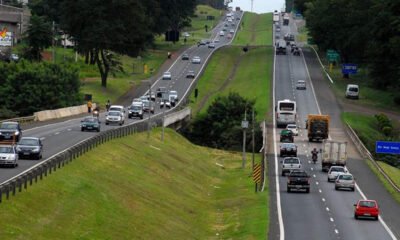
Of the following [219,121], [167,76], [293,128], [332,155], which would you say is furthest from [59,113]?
[167,76]

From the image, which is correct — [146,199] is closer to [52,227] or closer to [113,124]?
[52,227]

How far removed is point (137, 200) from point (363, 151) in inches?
1831

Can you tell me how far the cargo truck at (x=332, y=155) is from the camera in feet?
301

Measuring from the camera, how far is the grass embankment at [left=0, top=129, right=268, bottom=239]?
143ft

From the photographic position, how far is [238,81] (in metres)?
172

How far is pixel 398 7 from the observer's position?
5871 inches

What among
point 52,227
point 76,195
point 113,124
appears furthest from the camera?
point 113,124

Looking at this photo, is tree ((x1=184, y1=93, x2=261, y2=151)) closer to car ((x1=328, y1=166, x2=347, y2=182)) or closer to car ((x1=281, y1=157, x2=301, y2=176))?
car ((x1=281, y1=157, x2=301, y2=176))

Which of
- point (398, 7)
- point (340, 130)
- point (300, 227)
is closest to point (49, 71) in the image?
point (340, 130)

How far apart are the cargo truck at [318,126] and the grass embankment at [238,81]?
19.0m

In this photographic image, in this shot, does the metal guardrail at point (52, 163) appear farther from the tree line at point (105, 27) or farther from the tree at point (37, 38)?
the tree at point (37, 38)

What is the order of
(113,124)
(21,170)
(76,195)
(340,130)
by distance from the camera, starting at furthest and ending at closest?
1. (340,130)
2. (113,124)
3. (21,170)
4. (76,195)

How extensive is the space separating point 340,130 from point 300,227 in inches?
2404

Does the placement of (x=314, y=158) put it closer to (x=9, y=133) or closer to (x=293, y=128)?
(x=293, y=128)
